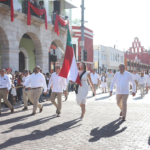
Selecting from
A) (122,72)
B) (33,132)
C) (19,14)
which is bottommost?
(33,132)

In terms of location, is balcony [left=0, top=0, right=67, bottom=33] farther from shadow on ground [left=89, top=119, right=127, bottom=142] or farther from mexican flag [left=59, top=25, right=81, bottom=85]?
shadow on ground [left=89, top=119, right=127, bottom=142]

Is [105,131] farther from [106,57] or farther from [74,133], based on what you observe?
[106,57]

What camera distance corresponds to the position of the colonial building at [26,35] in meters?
15.4

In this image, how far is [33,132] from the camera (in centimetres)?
634

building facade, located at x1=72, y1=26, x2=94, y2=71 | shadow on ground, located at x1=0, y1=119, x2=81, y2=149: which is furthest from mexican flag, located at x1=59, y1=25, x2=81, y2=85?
building facade, located at x1=72, y1=26, x2=94, y2=71

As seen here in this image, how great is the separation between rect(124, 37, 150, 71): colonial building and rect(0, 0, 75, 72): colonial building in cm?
6742

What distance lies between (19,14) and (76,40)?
2044cm

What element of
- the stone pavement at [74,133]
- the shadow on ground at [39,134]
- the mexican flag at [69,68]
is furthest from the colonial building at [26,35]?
the shadow on ground at [39,134]

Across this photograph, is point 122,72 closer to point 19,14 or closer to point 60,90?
point 60,90

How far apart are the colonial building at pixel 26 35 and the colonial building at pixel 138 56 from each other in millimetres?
67423

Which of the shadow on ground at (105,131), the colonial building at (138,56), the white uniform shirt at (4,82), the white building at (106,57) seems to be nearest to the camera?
the shadow on ground at (105,131)

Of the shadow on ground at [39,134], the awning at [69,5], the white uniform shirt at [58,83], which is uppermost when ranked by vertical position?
the awning at [69,5]

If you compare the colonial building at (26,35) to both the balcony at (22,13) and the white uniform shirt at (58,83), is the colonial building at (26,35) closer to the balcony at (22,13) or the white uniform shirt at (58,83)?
the balcony at (22,13)

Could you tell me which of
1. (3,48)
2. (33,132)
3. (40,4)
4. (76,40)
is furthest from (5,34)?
(76,40)
